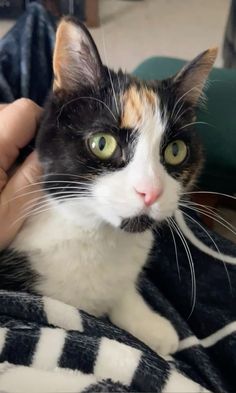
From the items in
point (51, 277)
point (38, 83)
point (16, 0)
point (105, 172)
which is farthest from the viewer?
point (16, 0)

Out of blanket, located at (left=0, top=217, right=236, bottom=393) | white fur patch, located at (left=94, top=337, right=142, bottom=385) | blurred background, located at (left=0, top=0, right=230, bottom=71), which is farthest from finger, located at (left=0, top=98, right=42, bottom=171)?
blurred background, located at (left=0, top=0, right=230, bottom=71)

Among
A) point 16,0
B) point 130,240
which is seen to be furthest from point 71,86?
point 16,0

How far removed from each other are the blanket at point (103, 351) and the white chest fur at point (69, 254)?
0.05 metres

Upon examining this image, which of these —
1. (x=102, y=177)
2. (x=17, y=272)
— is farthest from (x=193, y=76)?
(x=17, y=272)

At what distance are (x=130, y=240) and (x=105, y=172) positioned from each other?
0.64 feet

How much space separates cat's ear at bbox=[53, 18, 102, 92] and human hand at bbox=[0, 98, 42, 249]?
98 mm

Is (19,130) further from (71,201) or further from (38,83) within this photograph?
(38,83)

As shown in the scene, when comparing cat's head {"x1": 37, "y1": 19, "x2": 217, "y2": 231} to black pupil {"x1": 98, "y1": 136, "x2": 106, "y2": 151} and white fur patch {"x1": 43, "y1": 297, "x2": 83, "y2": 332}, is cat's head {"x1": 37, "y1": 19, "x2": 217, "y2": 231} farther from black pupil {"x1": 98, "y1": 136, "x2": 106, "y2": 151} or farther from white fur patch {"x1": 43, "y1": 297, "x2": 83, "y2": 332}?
white fur patch {"x1": 43, "y1": 297, "x2": 83, "y2": 332}

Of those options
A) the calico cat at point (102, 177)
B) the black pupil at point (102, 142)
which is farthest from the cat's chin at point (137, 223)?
the black pupil at point (102, 142)

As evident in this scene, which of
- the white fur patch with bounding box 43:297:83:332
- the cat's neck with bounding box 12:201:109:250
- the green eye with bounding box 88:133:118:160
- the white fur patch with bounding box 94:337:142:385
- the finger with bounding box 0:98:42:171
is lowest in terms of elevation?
the white fur patch with bounding box 94:337:142:385

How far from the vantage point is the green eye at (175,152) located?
2.56 ft

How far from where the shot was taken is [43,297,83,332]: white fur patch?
773 mm

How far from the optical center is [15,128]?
2.81 feet

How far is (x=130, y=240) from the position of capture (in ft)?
2.90
